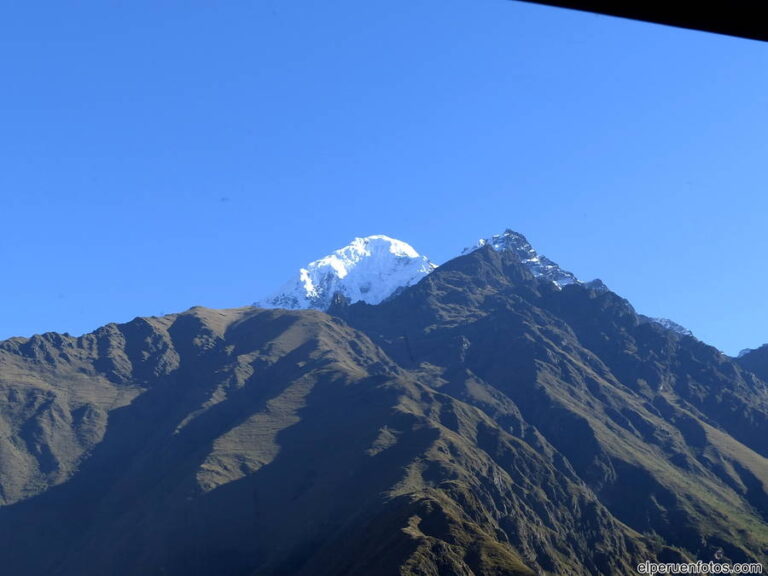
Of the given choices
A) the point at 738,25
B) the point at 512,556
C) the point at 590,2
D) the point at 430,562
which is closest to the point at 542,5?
the point at 590,2

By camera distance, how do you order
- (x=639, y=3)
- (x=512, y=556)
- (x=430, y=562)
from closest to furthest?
(x=639, y=3) < (x=430, y=562) < (x=512, y=556)

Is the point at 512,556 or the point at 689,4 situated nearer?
the point at 689,4

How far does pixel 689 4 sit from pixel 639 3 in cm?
39

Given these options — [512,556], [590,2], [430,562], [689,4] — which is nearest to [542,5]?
[590,2]

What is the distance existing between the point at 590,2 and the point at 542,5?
1.28 ft

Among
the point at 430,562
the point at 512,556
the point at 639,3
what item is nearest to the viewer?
the point at 639,3

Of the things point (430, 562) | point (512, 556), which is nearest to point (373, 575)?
point (430, 562)

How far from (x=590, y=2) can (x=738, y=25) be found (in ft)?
3.90

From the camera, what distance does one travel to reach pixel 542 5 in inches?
275

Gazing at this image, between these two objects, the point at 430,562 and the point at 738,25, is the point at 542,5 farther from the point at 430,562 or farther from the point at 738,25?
the point at 430,562

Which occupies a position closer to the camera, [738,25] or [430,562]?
[738,25]

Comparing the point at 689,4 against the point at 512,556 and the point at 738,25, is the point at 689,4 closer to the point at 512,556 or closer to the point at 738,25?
the point at 738,25

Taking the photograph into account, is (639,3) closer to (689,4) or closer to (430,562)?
(689,4)

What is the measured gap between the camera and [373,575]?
186250mm
